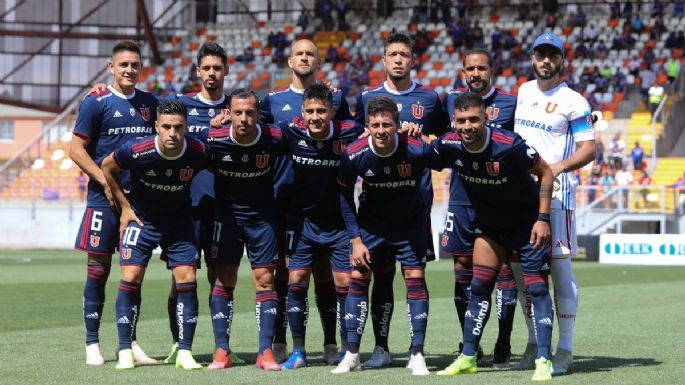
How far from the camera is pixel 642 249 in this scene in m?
26.2

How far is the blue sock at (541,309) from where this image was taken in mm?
8078

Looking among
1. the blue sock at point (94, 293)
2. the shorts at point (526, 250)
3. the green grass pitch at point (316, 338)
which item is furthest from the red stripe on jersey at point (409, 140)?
the blue sock at point (94, 293)

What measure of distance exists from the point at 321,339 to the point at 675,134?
25689 mm

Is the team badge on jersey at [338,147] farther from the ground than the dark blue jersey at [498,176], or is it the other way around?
the team badge on jersey at [338,147]

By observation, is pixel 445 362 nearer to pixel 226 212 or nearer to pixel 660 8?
pixel 226 212

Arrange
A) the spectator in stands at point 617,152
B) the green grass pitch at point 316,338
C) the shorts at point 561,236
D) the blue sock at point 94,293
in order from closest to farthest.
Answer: the green grass pitch at point 316,338
the shorts at point 561,236
the blue sock at point 94,293
the spectator in stands at point 617,152

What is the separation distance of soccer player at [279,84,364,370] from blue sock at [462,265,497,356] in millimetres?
1000

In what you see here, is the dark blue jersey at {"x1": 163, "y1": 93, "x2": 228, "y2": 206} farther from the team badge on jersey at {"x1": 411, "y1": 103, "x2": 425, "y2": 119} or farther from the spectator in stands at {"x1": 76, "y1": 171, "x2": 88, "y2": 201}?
the spectator in stands at {"x1": 76, "y1": 171, "x2": 88, "y2": 201}

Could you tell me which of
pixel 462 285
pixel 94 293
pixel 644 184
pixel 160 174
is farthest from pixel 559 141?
pixel 644 184

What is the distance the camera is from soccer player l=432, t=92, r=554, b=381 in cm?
807

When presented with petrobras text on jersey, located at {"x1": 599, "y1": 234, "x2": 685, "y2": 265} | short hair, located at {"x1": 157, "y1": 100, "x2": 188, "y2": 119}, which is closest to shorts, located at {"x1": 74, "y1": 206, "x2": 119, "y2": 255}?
short hair, located at {"x1": 157, "y1": 100, "x2": 188, "y2": 119}

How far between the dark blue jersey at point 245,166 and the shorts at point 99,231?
0.88 meters

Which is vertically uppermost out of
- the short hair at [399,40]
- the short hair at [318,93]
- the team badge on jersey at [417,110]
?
the short hair at [399,40]

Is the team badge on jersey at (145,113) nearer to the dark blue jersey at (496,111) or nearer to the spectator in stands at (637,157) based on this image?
the dark blue jersey at (496,111)
